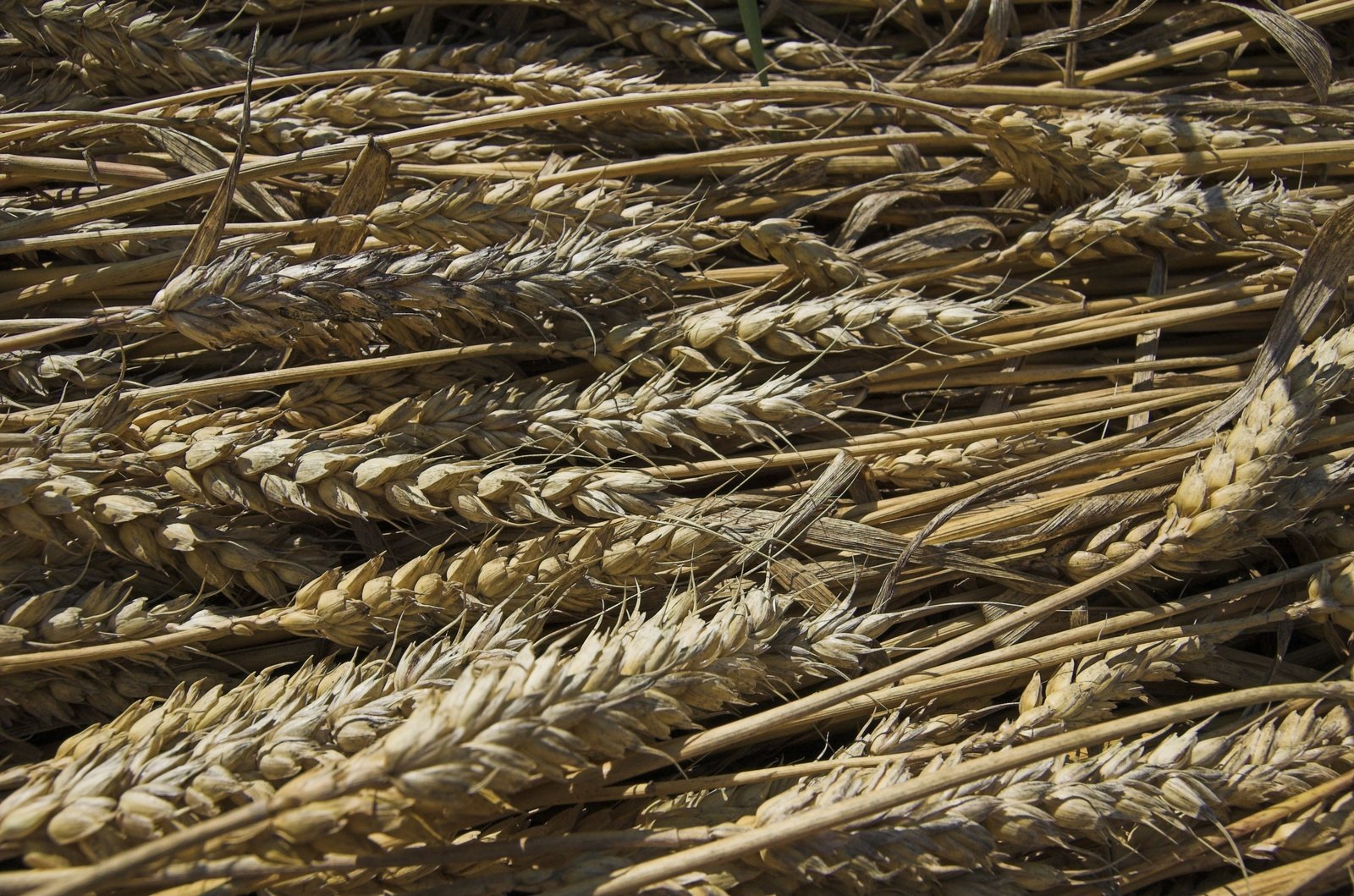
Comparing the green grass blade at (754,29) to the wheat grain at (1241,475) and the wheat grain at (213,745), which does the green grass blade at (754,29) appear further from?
the wheat grain at (213,745)

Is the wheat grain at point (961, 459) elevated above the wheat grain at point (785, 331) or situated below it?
below

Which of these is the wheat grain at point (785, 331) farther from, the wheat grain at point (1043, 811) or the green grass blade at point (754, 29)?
the wheat grain at point (1043, 811)

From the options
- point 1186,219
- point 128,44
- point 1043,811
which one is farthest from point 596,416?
point 128,44

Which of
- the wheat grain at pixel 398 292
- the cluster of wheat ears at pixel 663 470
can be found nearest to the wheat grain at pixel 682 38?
the cluster of wheat ears at pixel 663 470

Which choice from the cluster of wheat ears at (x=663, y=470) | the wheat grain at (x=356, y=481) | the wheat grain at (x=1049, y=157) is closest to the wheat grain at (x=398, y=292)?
the cluster of wheat ears at (x=663, y=470)

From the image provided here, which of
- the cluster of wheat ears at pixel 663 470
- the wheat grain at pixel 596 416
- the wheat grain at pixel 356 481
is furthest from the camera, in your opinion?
the wheat grain at pixel 596 416

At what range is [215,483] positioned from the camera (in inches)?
72.4

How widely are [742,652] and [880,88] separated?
1.66 m

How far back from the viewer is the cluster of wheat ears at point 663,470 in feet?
5.32

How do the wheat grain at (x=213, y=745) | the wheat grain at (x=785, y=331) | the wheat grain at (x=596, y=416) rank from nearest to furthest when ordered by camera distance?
1. the wheat grain at (x=213, y=745)
2. the wheat grain at (x=596, y=416)
3. the wheat grain at (x=785, y=331)

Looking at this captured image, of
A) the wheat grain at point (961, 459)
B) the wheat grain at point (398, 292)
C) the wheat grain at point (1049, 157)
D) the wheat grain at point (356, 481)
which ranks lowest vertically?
the wheat grain at point (961, 459)

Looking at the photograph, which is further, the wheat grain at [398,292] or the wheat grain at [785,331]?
the wheat grain at [785,331]

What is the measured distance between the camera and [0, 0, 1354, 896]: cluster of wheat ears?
5.32 ft

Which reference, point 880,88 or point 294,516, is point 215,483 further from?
point 880,88
